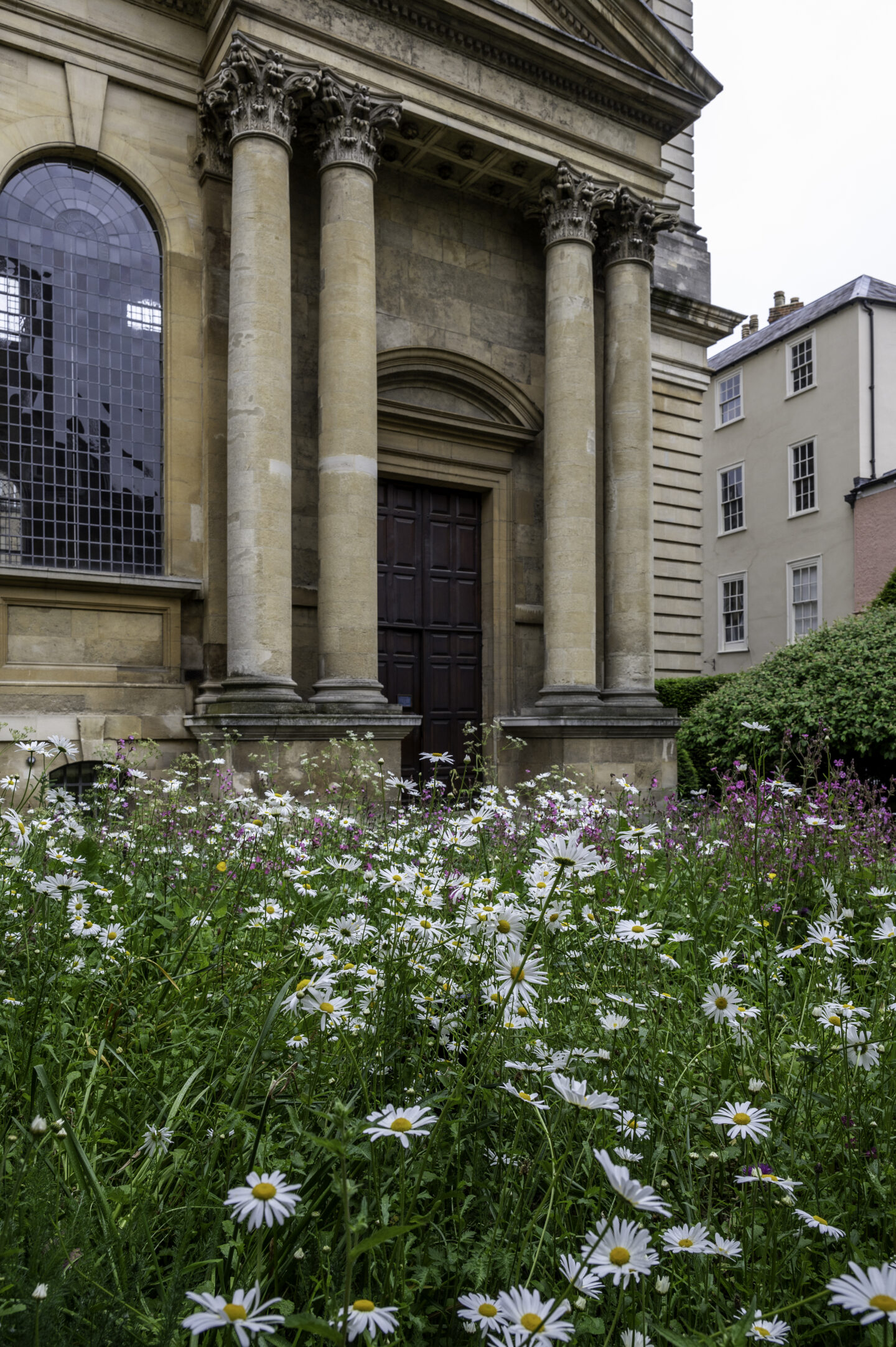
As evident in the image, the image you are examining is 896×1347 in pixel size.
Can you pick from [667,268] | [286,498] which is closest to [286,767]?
[286,498]

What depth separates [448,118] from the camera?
1134 cm

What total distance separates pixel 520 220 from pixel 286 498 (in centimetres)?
698

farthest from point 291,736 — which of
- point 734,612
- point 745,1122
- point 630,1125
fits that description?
point 734,612

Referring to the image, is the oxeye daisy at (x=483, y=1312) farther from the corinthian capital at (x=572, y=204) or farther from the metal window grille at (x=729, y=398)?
the metal window grille at (x=729, y=398)

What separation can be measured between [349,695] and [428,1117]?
884cm

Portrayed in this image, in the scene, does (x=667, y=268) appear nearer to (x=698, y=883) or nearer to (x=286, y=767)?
(x=286, y=767)

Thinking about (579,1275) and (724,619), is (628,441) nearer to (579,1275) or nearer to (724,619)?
(579,1275)

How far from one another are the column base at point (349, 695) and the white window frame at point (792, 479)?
57.8ft

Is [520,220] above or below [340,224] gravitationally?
above

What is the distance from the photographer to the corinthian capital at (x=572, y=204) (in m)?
12.5

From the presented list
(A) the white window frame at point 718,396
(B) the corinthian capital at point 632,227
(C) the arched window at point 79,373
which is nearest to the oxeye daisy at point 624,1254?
(C) the arched window at point 79,373

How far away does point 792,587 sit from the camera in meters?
24.1

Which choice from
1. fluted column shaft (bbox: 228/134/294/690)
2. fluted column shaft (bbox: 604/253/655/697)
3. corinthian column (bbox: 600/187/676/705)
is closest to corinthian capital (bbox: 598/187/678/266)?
corinthian column (bbox: 600/187/676/705)

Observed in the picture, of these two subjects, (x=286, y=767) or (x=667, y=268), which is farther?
(x=667, y=268)
